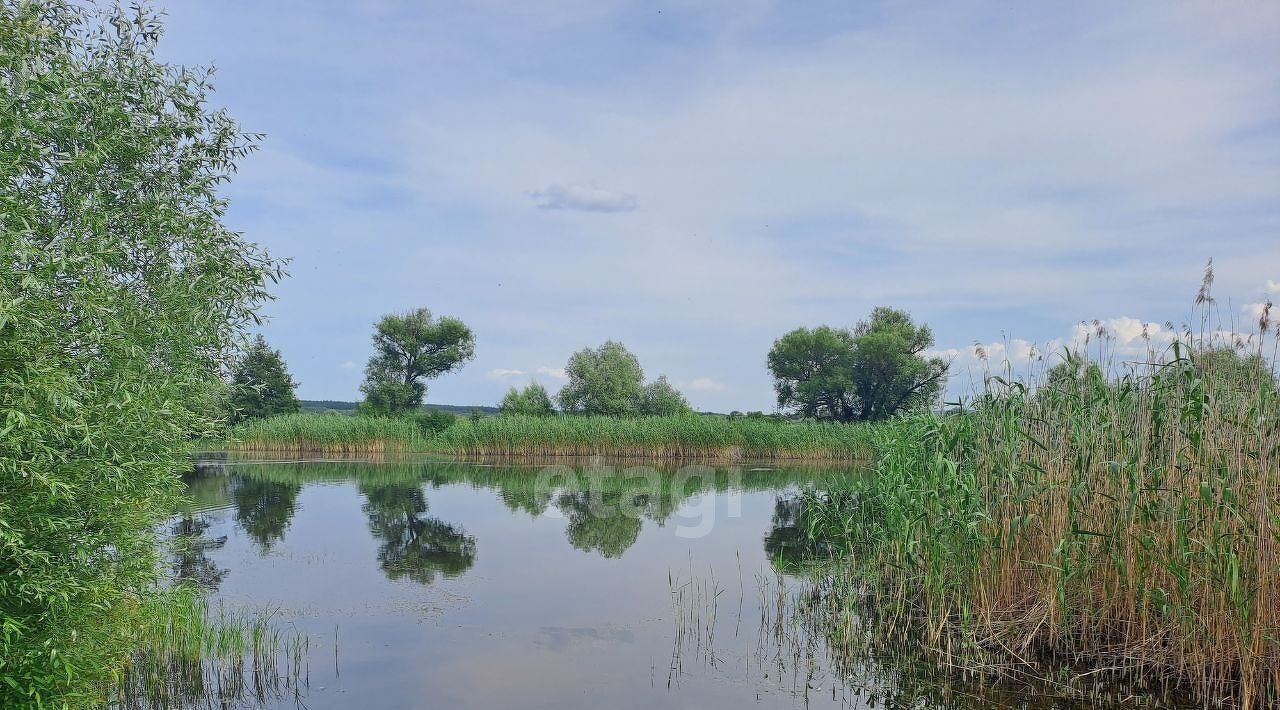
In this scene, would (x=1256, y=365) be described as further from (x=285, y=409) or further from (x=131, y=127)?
(x=285, y=409)

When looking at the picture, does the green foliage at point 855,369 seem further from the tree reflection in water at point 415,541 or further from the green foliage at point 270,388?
the tree reflection in water at point 415,541

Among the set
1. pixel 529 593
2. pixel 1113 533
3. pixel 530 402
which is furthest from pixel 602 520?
pixel 530 402

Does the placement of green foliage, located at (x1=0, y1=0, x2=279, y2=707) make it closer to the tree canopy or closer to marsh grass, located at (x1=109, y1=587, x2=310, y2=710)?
marsh grass, located at (x1=109, y1=587, x2=310, y2=710)

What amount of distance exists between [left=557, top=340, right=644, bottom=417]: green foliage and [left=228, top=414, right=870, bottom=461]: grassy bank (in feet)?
41.0

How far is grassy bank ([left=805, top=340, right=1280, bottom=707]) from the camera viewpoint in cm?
694

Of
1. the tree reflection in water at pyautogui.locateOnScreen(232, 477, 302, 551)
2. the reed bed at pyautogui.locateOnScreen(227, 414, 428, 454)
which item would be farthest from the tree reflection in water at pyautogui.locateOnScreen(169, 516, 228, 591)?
the reed bed at pyautogui.locateOnScreen(227, 414, 428, 454)

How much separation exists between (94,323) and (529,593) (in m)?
8.42

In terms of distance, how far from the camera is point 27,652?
5.77 m

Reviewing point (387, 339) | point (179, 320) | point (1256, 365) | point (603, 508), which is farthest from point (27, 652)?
point (387, 339)

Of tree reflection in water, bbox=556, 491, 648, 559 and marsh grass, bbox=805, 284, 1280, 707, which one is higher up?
marsh grass, bbox=805, 284, 1280, 707

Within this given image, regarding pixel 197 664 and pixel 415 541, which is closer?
pixel 197 664

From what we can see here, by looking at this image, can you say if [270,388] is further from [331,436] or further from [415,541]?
[415,541]

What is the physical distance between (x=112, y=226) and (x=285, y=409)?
5010 cm

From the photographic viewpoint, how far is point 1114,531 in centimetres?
771
